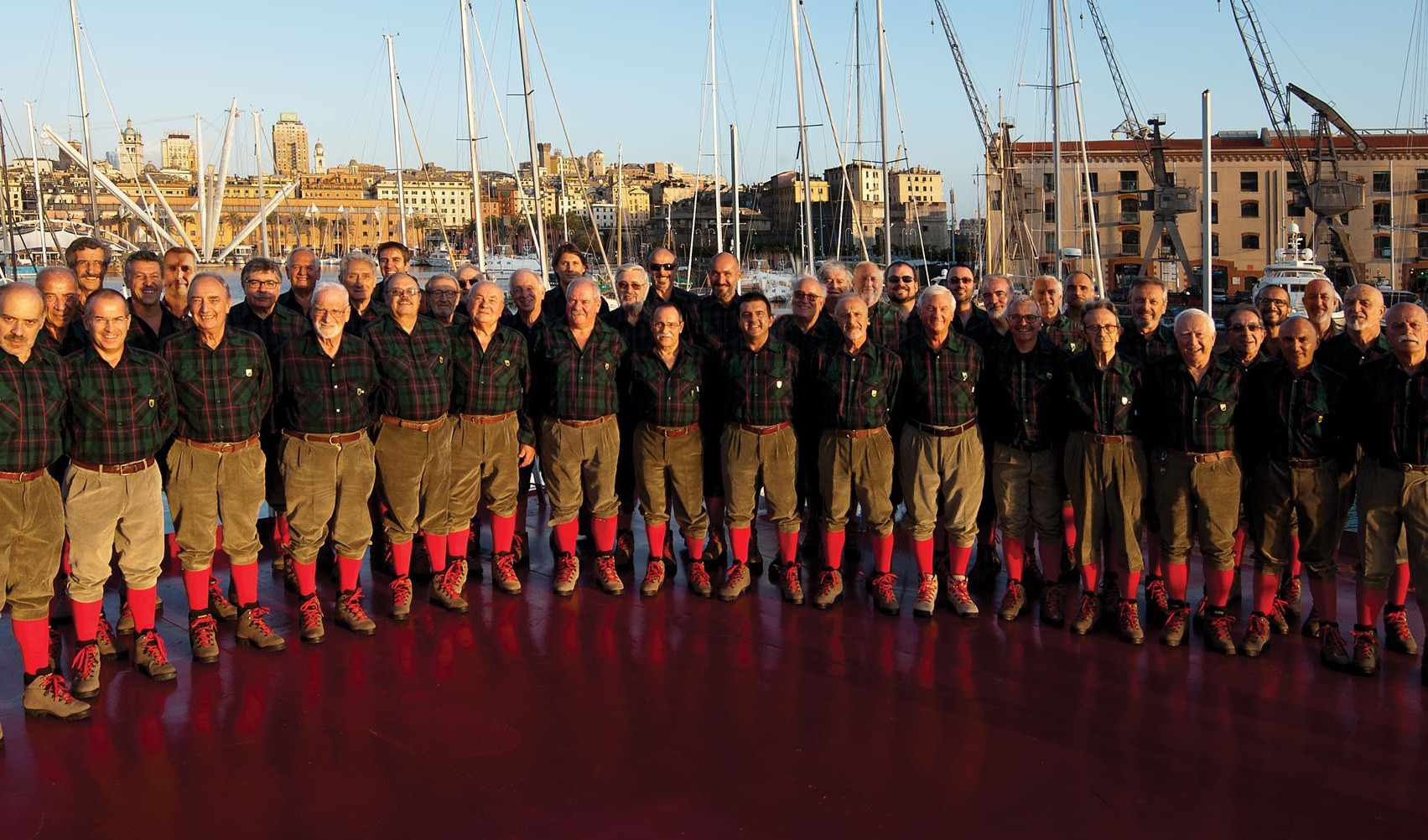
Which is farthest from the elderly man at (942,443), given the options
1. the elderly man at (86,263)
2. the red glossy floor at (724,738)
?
the elderly man at (86,263)

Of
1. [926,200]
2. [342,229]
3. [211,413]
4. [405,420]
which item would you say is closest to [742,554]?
[405,420]

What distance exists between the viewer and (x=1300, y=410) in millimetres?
4902

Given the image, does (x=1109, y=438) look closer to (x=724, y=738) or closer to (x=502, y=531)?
(x=724, y=738)

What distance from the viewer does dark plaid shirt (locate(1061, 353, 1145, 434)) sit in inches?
204


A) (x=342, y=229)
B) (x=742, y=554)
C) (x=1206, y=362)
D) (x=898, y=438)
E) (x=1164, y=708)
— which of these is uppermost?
(x=342, y=229)

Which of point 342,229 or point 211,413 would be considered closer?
point 211,413

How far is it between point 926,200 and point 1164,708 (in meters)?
156

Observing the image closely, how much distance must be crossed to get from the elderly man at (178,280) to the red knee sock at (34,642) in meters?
2.06

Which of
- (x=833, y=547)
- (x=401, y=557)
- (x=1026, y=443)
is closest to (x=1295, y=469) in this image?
(x=1026, y=443)

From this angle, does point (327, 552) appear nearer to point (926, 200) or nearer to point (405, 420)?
point (405, 420)

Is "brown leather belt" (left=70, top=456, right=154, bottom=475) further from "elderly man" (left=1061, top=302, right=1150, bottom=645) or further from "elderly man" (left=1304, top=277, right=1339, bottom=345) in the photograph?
"elderly man" (left=1304, top=277, right=1339, bottom=345)

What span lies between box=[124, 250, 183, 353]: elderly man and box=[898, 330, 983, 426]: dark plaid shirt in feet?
12.9

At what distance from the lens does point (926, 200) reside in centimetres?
15500

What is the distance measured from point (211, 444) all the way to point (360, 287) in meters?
1.78
